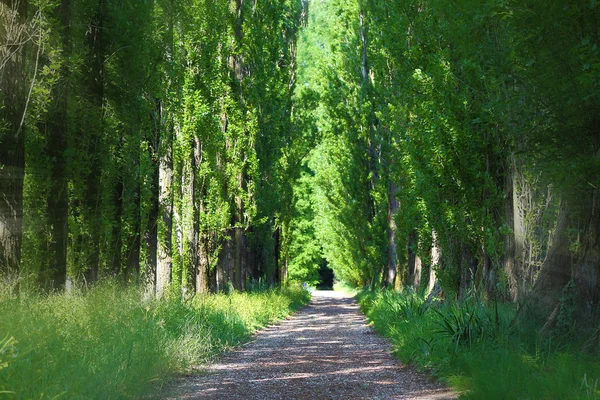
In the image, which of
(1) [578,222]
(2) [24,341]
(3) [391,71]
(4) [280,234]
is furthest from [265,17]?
(2) [24,341]

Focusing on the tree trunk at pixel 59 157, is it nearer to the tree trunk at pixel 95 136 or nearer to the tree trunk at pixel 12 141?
the tree trunk at pixel 95 136

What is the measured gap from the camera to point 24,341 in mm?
7180

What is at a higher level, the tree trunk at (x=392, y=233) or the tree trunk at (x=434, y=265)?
the tree trunk at (x=392, y=233)

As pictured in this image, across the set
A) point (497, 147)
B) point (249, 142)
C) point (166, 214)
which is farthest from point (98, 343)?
point (249, 142)

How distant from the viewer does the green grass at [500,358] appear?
23.0 ft

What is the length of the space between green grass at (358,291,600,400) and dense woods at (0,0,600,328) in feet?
1.77

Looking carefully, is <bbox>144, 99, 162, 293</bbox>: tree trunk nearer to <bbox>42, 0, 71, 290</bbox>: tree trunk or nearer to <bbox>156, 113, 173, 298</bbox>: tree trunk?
<bbox>156, 113, 173, 298</bbox>: tree trunk

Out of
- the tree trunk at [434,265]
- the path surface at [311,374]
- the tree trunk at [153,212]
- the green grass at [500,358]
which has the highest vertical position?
the tree trunk at [153,212]

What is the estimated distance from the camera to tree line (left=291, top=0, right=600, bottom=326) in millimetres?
8039

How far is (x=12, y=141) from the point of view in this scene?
11008 millimetres

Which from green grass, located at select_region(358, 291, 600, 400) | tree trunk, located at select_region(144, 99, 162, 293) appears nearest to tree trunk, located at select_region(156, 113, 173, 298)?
tree trunk, located at select_region(144, 99, 162, 293)

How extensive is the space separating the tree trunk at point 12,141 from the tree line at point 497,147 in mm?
6592

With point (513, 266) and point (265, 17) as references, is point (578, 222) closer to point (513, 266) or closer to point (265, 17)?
point (513, 266)

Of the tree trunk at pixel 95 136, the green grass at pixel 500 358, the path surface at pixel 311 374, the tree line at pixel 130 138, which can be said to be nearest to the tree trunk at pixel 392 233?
the tree line at pixel 130 138
